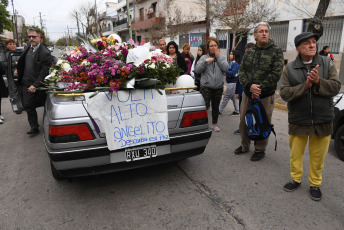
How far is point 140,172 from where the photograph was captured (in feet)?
11.5

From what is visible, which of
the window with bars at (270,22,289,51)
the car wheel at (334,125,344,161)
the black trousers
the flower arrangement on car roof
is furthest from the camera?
the window with bars at (270,22,289,51)

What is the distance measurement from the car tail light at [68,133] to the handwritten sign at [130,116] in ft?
0.51

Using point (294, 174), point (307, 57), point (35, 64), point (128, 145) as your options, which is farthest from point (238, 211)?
point (35, 64)

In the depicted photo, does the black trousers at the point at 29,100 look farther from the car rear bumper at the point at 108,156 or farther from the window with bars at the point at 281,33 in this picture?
the window with bars at the point at 281,33

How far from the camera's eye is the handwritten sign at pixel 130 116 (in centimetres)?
258

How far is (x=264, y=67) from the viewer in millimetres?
3475

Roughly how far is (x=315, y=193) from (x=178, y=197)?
1515mm

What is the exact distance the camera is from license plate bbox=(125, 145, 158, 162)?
2727 mm

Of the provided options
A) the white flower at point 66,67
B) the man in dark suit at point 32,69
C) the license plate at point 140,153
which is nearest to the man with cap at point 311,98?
the license plate at point 140,153

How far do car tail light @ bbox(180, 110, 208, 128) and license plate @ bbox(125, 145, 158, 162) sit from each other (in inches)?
17.4

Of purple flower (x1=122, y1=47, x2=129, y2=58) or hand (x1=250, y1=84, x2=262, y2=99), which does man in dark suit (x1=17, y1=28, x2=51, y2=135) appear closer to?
purple flower (x1=122, y1=47, x2=129, y2=58)

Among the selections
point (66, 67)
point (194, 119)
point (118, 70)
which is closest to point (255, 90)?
point (194, 119)

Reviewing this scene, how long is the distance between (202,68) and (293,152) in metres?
2.54

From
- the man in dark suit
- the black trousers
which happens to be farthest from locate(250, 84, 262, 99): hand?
the black trousers
